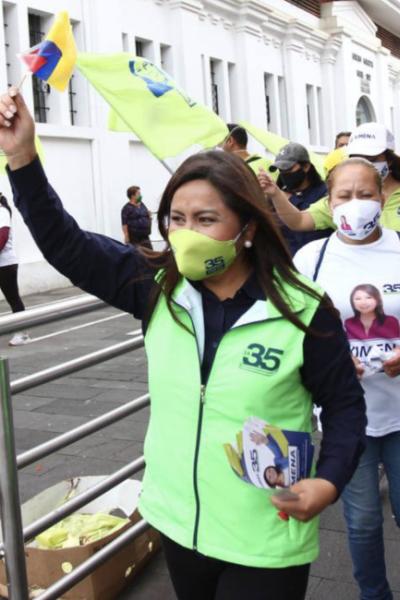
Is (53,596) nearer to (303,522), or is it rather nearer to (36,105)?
(303,522)

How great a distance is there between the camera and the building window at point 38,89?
53.0 ft

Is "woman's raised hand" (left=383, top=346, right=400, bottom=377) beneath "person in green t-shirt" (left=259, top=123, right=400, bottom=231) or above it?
beneath

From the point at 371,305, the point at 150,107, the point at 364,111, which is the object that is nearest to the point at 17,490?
the point at 371,305

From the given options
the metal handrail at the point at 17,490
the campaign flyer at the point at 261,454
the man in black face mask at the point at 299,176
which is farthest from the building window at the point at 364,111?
the campaign flyer at the point at 261,454

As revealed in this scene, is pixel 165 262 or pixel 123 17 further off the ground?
pixel 123 17

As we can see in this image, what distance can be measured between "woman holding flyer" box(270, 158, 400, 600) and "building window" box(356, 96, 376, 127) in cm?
3020

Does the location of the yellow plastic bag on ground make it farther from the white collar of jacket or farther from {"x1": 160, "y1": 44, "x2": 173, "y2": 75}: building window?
{"x1": 160, "y1": 44, "x2": 173, "y2": 75}: building window

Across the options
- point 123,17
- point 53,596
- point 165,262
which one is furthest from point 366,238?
point 123,17

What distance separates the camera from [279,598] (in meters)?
1.72

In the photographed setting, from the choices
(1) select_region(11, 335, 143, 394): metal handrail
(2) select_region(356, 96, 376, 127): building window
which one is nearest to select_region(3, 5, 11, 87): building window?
(1) select_region(11, 335, 143, 394): metal handrail

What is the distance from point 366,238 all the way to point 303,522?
1.19 meters

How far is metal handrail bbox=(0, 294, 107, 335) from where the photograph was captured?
233cm

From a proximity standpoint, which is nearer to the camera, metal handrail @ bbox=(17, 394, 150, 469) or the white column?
metal handrail @ bbox=(17, 394, 150, 469)

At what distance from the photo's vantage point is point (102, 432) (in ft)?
17.0
